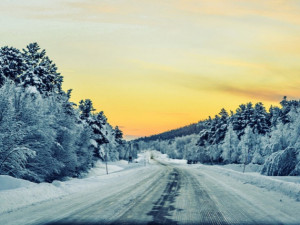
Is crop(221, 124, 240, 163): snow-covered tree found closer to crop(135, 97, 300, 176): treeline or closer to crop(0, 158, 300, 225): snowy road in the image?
crop(135, 97, 300, 176): treeline

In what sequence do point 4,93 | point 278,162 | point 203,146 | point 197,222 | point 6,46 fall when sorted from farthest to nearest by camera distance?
point 203,146 < point 6,46 < point 278,162 < point 4,93 < point 197,222

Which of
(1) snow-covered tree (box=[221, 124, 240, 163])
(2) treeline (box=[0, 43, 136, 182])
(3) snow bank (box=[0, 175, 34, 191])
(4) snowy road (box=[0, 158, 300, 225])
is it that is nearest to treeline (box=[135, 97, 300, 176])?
(1) snow-covered tree (box=[221, 124, 240, 163])

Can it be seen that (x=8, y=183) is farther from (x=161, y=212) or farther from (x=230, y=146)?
(x=230, y=146)

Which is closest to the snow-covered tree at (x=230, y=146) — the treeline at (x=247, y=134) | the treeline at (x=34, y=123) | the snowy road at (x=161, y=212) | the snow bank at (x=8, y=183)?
the treeline at (x=247, y=134)

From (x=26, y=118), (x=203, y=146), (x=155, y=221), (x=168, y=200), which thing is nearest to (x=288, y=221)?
(x=155, y=221)

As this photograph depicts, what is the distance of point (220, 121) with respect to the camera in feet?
240

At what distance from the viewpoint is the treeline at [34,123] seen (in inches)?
750

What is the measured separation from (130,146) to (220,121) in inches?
3292

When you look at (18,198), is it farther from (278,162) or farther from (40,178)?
(278,162)

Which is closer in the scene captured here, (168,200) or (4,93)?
(168,200)

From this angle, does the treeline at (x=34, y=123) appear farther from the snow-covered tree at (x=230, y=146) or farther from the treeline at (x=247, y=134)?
the snow-covered tree at (x=230, y=146)

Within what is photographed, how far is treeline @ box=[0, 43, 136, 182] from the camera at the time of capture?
1905 cm

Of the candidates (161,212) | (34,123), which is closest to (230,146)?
(34,123)

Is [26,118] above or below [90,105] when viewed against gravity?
below
